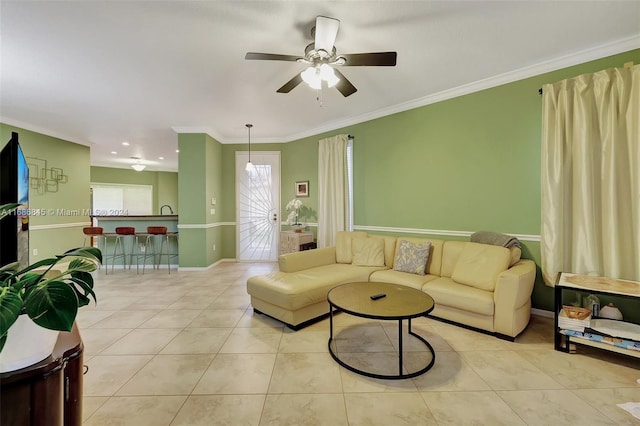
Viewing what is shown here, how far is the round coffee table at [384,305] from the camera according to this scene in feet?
6.34

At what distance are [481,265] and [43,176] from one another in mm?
7650

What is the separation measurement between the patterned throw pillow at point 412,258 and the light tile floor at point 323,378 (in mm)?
600

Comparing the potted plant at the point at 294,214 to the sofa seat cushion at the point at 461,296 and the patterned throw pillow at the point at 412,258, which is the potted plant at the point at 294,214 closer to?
the patterned throw pillow at the point at 412,258

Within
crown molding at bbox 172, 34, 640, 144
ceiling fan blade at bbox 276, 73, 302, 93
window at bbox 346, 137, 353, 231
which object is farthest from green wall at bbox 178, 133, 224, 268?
ceiling fan blade at bbox 276, 73, 302, 93

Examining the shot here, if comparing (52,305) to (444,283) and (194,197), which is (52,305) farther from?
(194,197)

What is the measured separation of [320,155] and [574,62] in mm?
3529

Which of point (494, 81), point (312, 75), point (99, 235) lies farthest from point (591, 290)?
point (99, 235)

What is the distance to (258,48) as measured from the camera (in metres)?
2.57

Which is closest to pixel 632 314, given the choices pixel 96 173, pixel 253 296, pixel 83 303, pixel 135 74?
pixel 253 296

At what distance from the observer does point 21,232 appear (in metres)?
1.62

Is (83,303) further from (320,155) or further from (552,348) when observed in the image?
(320,155)

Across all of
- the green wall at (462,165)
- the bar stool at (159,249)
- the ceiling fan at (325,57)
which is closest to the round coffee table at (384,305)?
the green wall at (462,165)

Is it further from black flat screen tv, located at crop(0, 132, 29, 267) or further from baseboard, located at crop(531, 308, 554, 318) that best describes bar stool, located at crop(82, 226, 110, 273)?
baseboard, located at crop(531, 308, 554, 318)

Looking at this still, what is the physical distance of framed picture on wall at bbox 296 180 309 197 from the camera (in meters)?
5.57
